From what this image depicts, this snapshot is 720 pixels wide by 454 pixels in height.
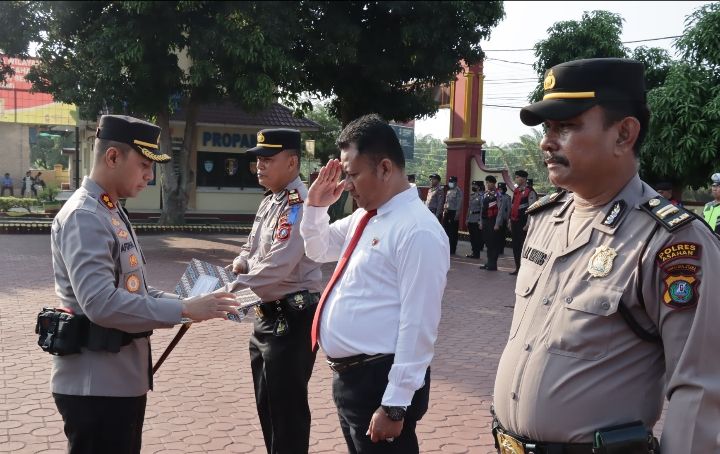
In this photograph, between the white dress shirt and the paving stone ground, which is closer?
the white dress shirt

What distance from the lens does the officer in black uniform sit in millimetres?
13758

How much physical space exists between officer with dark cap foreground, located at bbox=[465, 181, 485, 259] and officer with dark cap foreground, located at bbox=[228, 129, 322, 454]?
12.1m

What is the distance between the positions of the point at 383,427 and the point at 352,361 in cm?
30

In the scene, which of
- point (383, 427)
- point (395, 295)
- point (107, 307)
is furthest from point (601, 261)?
point (107, 307)

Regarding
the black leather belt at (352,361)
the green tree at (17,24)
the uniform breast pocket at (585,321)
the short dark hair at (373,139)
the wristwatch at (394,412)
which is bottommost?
the wristwatch at (394,412)

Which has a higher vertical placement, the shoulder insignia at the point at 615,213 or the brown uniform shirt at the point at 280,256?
the shoulder insignia at the point at 615,213

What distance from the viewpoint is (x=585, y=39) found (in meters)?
17.1

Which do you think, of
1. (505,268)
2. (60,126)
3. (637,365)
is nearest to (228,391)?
(637,365)

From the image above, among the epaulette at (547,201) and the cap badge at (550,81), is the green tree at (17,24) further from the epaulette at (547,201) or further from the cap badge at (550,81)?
the cap badge at (550,81)

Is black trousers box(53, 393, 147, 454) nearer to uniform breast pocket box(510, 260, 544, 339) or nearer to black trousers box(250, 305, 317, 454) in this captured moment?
black trousers box(250, 305, 317, 454)

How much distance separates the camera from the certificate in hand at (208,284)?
3293 mm

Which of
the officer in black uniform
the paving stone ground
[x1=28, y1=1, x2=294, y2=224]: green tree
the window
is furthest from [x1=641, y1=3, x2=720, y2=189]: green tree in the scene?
the window

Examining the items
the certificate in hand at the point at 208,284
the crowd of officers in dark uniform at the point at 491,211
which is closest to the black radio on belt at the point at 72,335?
the certificate in hand at the point at 208,284

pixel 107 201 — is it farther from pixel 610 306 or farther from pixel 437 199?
pixel 437 199
